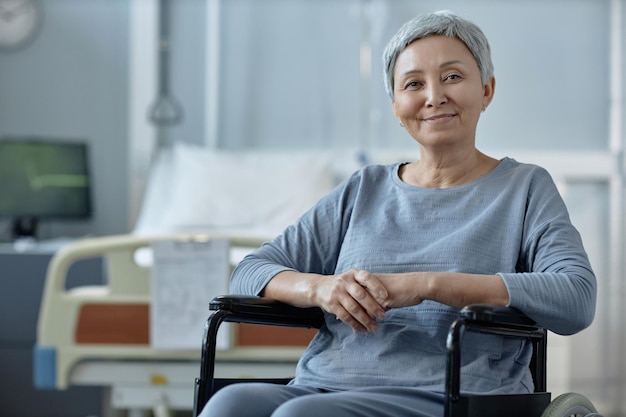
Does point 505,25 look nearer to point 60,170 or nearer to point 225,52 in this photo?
point 225,52

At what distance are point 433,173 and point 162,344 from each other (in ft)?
3.96

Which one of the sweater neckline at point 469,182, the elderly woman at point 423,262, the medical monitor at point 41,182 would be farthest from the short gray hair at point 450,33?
the medical monitor at point 41,182

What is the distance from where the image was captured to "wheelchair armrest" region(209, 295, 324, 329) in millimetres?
1613

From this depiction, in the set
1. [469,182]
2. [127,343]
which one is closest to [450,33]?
[469,182]

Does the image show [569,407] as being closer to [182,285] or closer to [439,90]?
[439,90]

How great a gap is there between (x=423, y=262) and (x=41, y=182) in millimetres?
2753

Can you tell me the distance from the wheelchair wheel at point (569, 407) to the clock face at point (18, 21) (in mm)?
3446

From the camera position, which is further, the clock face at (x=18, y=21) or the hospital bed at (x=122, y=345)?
the clock face at (x=18, y=21)

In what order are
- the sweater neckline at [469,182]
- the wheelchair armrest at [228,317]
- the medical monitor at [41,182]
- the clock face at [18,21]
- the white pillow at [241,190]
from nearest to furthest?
the wheelchair armrest at [228,317] < the sweater neckline at [469,182] < the white pillow at [241,190] < the medical monitor at [41,182] < the clock face at [18,21]

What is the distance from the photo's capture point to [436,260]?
1.62 meters

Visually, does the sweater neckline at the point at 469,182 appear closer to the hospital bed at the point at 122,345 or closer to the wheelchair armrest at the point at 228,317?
the wheelchair armrest at the point at 228,317

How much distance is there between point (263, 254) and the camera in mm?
1791

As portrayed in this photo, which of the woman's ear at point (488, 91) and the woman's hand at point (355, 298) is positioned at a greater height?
the woman's ear at point (488, 91)

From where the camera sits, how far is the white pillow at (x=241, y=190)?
377 cm
